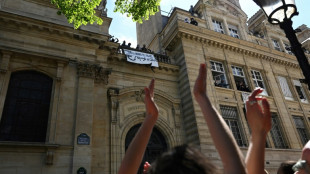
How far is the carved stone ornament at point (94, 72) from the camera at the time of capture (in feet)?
37.5

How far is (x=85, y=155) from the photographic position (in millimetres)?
9641

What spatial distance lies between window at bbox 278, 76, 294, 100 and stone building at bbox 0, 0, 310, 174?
115mm

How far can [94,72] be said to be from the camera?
11.7 metres

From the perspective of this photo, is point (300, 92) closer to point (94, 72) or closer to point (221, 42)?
point (221, 42)

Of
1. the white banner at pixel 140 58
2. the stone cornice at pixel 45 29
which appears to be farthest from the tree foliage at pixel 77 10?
the white banner at pixel 140 58

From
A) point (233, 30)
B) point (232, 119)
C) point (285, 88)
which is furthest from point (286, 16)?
point (285, 88)

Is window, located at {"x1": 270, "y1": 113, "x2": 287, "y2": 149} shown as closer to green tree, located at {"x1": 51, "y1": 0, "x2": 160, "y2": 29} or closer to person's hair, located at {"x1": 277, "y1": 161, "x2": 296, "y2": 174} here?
green tree, located at {"x1": 51, "y1": 0, "x2": 160, "y2": 29}

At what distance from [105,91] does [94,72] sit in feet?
3.95

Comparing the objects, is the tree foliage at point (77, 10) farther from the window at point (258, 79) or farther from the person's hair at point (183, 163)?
the window at point (258, 79)

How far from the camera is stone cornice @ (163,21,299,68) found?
50.4 ft

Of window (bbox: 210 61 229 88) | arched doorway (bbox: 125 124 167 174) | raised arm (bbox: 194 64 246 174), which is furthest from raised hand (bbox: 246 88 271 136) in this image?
window (bbox: 210 61 229 88)

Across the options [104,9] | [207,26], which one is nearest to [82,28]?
[104,9]

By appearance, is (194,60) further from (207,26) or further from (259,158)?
(259,158)

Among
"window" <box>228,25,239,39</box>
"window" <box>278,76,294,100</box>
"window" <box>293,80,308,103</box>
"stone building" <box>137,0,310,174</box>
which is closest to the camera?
"stone building" <box>137,0,310,174</box>
